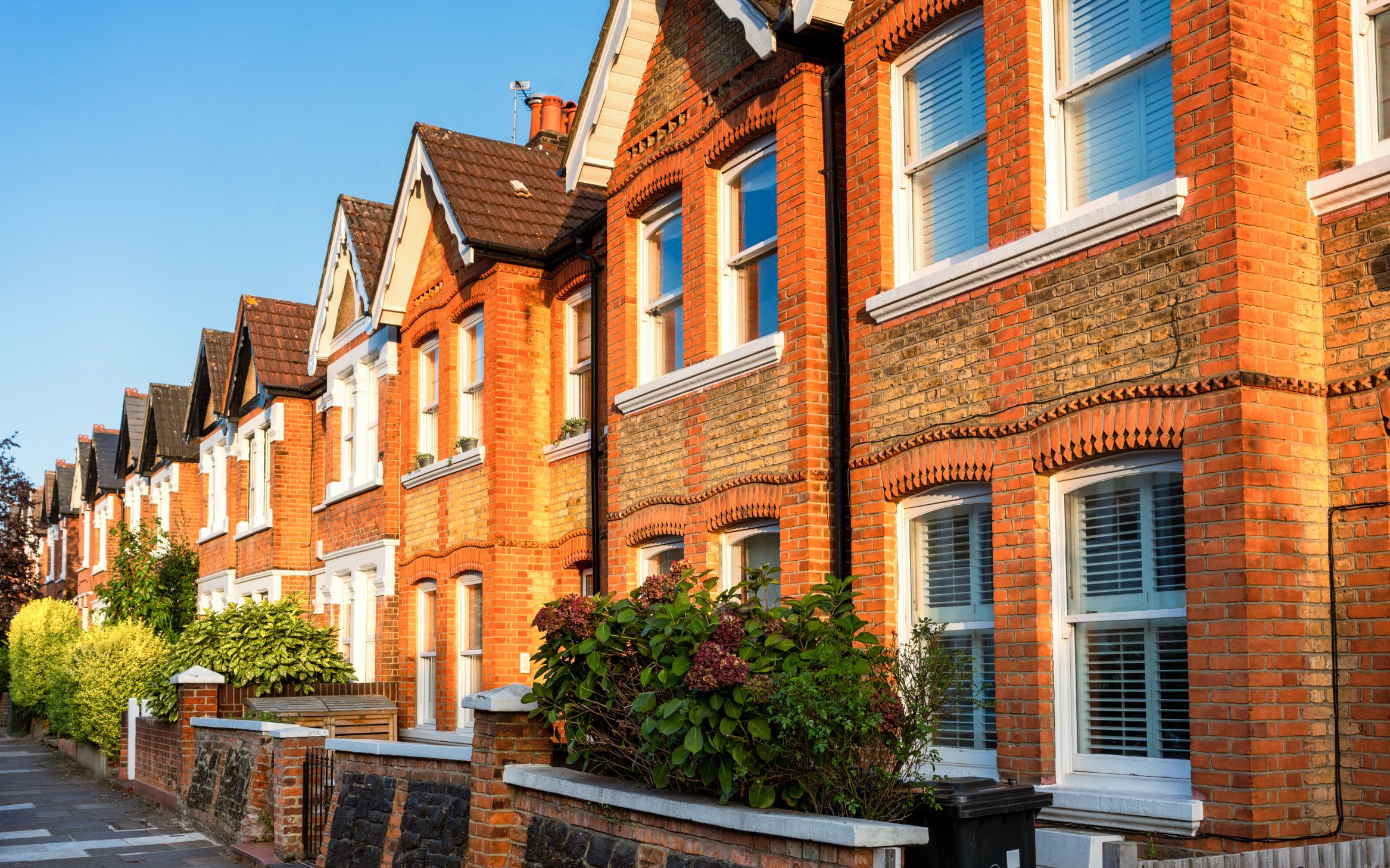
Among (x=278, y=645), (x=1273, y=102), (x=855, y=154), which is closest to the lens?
(x=1273, y=102)

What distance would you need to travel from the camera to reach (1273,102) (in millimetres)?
7582

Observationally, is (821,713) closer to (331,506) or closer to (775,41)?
(775,41)

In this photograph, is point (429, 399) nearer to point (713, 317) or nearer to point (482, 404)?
point (482, 404)

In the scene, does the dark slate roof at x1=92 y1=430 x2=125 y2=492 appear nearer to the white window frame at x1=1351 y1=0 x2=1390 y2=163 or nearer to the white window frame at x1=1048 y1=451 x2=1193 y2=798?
the white window frame at x1=1048 y1=451 x2=1193 y2=798

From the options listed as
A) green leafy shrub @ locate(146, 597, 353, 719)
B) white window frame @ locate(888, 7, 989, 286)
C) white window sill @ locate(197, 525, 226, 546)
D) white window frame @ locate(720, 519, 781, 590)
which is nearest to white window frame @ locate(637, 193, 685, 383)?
white window frame @ locate(720, 519, 781, 590)

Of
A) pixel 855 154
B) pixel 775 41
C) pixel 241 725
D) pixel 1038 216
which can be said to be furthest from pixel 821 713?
pixel 241 725

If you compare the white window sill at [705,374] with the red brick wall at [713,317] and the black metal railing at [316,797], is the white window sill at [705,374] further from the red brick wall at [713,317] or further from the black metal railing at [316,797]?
the black metal railing at [316,797]

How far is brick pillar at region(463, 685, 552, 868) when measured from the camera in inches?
400

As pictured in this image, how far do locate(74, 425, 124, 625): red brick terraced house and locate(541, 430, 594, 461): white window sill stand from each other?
31.4 meters

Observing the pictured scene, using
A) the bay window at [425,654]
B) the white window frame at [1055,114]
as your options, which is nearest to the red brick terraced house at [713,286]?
the white window frame at [1055,114]

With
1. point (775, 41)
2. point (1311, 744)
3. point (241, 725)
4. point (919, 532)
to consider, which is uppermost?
point (775, 41)

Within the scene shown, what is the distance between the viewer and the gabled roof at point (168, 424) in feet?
114

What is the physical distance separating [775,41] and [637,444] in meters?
4.17

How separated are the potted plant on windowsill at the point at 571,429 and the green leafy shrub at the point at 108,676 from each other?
1129 cm
